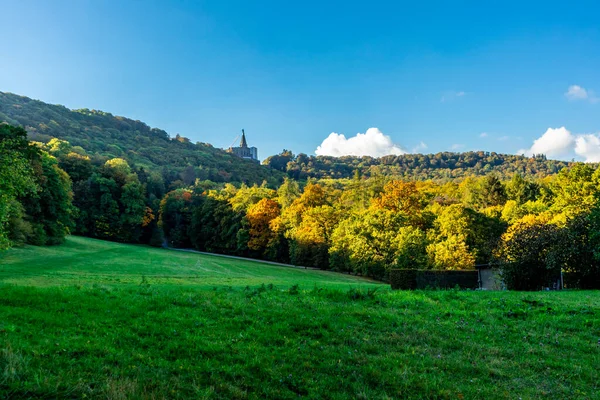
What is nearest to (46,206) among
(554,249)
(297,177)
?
(554,249)

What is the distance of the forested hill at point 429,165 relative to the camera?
142625mm

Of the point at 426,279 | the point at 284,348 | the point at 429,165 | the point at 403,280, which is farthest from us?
the point at 429,165

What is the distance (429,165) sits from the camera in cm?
17050

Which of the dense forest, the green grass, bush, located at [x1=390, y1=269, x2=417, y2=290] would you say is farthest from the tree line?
the green grass

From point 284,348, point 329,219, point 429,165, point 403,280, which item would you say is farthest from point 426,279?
point 429,165

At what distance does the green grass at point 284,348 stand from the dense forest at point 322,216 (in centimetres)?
1308

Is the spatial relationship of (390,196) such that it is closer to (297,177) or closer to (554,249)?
(554,249)

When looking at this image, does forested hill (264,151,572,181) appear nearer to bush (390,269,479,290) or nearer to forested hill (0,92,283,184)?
forested hill (0,92,283,184)

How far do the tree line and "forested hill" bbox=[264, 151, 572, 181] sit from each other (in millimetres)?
65264

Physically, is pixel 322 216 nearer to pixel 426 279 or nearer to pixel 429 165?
pixel 426 279

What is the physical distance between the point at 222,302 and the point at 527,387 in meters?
7.52

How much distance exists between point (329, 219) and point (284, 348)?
51440 mm

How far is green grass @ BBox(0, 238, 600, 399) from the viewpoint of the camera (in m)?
5.44

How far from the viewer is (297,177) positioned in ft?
512
